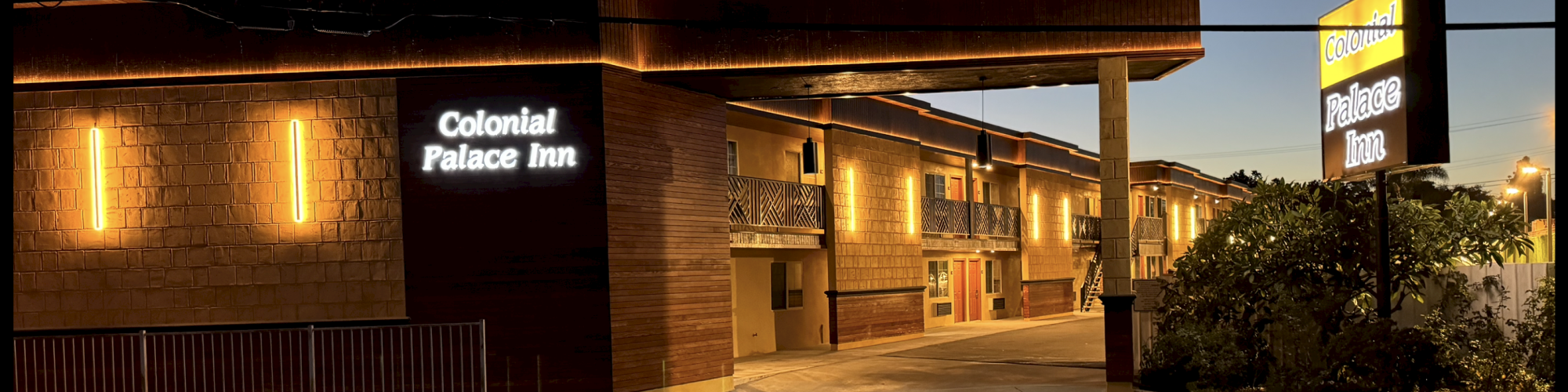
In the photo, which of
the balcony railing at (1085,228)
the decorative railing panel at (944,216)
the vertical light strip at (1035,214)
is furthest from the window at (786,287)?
the balcony railing at (1085,228)

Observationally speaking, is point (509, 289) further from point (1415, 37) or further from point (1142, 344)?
point (1415, 37)

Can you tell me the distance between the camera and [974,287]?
32875 millimetres

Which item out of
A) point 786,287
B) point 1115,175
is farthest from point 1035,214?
point 1115,175

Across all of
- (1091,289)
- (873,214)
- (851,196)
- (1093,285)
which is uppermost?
(851,196)

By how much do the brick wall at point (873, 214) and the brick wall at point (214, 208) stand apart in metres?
10.7

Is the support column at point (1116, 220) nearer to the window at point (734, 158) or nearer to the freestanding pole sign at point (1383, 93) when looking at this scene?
the freestanding pole sign at point (1383, 93)

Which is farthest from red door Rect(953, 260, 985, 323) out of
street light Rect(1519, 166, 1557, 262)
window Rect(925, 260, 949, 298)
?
street light Rect(1519, 166, 1557, 262)

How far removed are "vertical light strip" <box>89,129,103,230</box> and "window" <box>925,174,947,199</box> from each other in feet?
61.7

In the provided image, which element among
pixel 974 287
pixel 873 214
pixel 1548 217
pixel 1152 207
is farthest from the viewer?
pixel 1152 207

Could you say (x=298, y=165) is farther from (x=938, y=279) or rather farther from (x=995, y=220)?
(x=995, y=220)

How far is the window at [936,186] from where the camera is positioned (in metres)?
28.9

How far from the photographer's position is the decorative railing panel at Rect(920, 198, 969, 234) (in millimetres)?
26812

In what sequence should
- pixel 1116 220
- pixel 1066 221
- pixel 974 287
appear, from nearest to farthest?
pixel 1116 220, pixel 974 287, pixel 1066 221

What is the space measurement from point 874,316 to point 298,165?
43.7 feet
